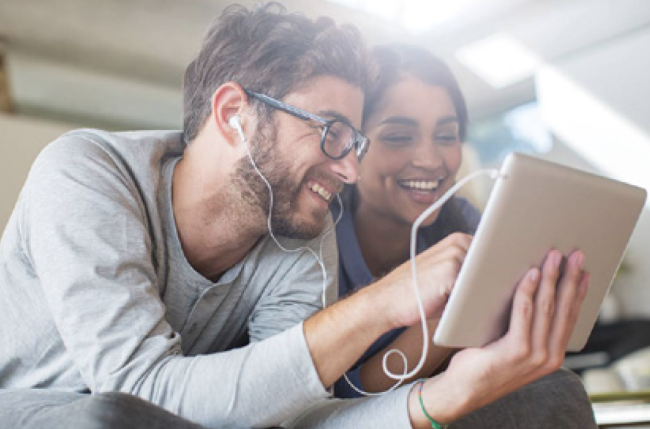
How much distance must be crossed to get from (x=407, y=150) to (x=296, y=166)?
0.49 metres

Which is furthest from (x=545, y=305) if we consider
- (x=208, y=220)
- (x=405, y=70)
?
(x=405, y=70)

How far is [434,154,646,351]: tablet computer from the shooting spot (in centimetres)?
73

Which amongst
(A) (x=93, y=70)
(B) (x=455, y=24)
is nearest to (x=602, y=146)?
(B) (x=455, y=24)

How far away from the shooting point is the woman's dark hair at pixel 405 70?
154cm

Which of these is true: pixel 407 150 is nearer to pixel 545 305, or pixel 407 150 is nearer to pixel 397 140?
pixel 397 140

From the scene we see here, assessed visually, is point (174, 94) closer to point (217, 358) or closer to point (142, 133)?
point (142, 133)

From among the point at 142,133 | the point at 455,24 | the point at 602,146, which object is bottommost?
the point at 602,146

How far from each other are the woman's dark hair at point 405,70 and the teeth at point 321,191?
1.41ft

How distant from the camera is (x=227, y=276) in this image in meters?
1.12

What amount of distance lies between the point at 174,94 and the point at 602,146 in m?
3.47

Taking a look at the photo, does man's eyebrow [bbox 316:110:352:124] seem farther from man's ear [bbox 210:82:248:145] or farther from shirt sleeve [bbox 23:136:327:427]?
shirt sleeve [bbox 23:136:327:427]

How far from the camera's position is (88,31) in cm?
432

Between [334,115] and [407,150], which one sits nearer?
[334,115]

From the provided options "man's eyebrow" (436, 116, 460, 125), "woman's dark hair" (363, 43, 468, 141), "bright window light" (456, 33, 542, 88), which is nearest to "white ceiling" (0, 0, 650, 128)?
"bright window light" (456, 33, 542, 88)
